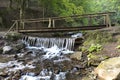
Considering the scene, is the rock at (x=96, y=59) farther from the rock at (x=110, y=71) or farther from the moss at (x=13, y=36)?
the moss at (x=13, y=36)

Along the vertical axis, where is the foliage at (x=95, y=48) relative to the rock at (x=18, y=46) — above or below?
above

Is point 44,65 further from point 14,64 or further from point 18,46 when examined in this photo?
point 18,46

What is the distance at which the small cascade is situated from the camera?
14070 mm

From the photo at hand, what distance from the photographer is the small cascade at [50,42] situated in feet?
46.2

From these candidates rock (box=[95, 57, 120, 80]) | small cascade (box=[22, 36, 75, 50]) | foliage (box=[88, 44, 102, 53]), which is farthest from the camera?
small cascade (box=[22, 36, 75, 50])

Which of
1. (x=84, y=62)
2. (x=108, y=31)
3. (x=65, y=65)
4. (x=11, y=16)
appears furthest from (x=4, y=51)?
(x=11, y=16)

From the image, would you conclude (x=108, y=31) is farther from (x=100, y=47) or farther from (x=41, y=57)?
(x=41, y=57)

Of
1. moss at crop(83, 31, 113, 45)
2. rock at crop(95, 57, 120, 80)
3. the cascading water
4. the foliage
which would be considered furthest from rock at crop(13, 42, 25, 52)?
rock at crop(95, 57, 120, 80)

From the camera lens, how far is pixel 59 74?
8.69 metres

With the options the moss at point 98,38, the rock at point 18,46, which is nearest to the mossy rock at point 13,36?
the rock at point 18,46

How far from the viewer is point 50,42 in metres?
15.3

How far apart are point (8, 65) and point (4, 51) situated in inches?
125

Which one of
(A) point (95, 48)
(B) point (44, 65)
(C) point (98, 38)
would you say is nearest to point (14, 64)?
(B) point (44, 65)

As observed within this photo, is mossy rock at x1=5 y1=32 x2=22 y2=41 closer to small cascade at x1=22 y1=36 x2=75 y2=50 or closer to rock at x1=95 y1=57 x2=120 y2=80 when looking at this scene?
small cascade at x1=22 y1=36 x2=75 y2=50
